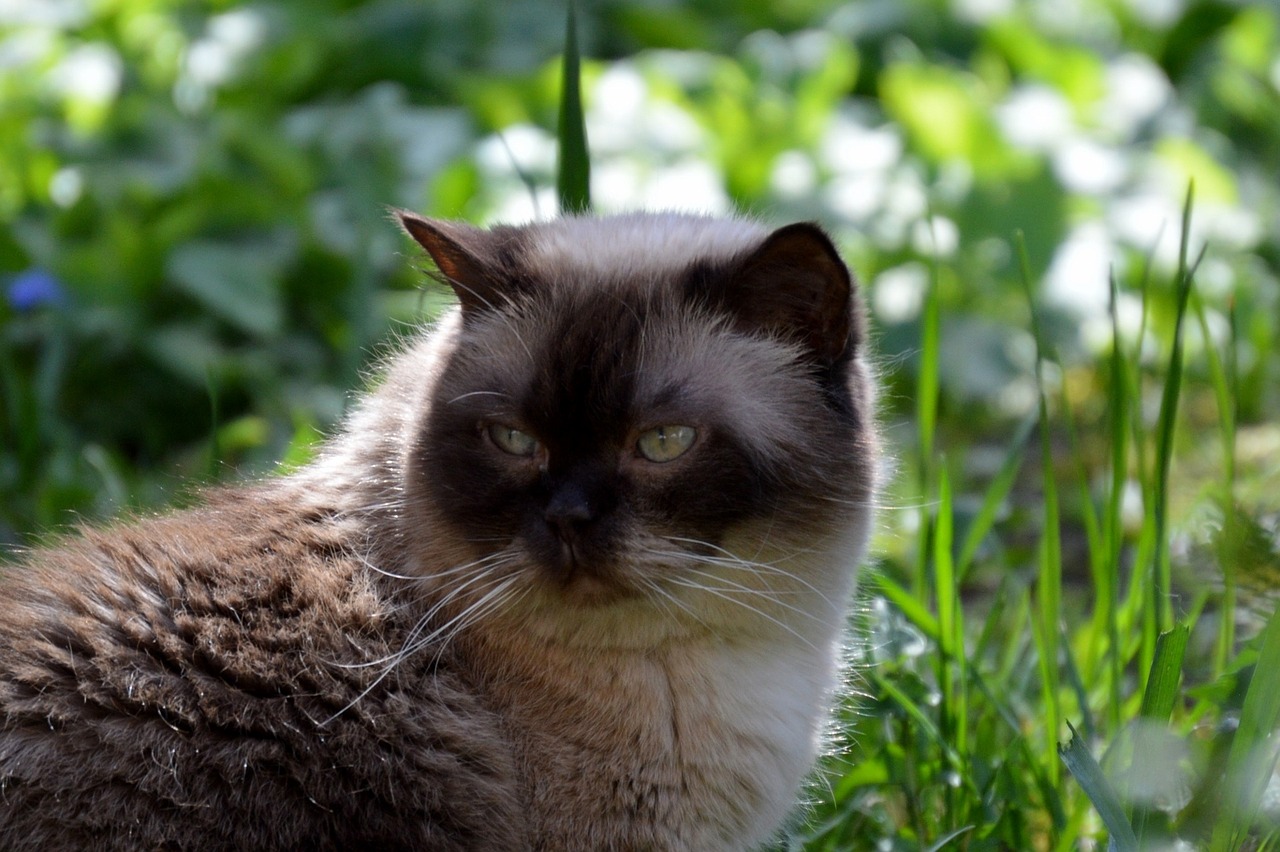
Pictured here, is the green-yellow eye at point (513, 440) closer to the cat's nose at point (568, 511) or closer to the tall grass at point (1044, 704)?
the cat's nose at point (568, 511)

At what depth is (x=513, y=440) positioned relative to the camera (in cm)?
230

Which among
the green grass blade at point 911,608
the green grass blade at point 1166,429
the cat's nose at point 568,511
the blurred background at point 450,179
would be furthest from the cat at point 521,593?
the blurred background at point 450,179

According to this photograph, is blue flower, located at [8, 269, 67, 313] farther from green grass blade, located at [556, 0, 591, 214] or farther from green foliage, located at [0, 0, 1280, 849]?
green grass blade, located at [556, 0, 591, 214]

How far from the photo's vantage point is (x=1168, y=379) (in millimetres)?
2527

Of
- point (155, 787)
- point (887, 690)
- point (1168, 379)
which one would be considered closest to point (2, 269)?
point (155, 787)

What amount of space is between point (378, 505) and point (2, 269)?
2.62 m

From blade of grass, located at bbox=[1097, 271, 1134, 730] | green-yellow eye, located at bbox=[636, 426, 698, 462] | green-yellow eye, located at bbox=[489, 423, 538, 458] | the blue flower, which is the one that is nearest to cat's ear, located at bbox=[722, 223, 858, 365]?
green-yellow eye, located at bbox=[636, 426, 698, 462]

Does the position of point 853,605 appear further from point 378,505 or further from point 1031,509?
point 1031,509

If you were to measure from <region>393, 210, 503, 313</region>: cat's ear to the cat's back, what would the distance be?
52 cm

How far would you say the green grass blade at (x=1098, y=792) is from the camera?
80.7 inches

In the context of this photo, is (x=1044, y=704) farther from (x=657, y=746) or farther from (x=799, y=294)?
(x=799, y=294)

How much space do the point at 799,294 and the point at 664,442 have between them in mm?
379

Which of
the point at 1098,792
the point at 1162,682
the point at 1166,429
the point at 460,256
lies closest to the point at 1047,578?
the point at 1166,429

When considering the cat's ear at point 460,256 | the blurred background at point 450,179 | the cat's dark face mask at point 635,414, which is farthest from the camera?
the blurred background at point 450,179
